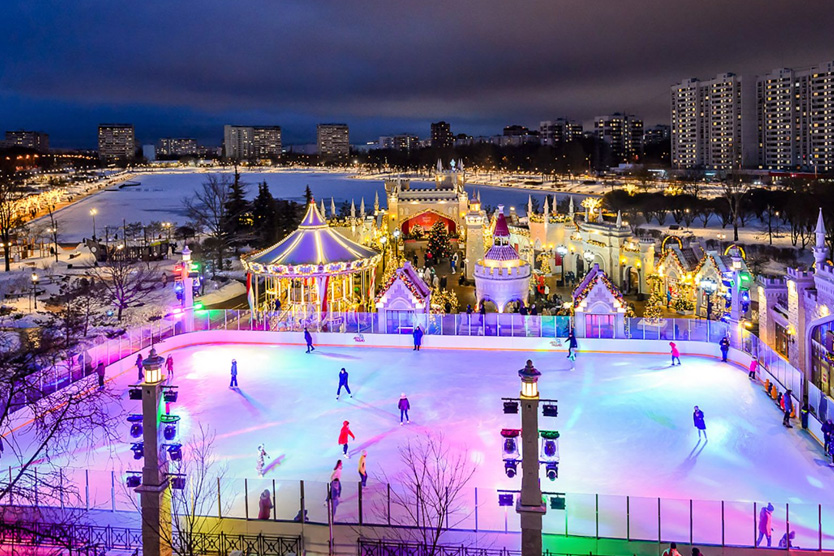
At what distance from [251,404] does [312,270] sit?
7.55 meters

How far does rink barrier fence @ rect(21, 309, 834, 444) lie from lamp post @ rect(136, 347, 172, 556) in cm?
769

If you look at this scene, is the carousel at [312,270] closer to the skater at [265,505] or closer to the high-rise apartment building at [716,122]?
the skater at [265,505]

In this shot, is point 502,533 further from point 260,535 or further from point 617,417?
point 617,417

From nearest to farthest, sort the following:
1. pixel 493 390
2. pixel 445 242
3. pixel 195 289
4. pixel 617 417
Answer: pixel 617 417 → pixel 493 390 → pixel 195 289 → pixel 445 242

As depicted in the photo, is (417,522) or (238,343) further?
(238,343)

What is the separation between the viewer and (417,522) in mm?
8836

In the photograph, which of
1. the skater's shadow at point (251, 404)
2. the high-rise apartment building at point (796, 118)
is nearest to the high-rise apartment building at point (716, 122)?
the high-rise apartment building at point (796, 118)

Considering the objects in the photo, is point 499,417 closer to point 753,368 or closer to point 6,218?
point 753,368

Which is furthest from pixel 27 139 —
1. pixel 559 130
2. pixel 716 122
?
pixel 716 122

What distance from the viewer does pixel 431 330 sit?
2103 centimetres

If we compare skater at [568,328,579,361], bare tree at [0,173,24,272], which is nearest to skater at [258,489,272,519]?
skater at [568,328,579,361]

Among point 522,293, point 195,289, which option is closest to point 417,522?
point 522,293

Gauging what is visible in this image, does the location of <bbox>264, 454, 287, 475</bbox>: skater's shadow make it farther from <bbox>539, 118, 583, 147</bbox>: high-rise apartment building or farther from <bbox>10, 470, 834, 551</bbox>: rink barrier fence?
<bbox>539, 118, 583, 147</bbox>: high-rise apartment building

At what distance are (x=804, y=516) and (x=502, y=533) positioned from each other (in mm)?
3977
